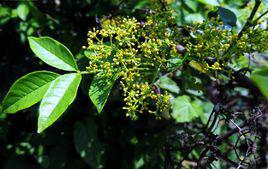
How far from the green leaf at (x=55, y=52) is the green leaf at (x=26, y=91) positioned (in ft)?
0.23

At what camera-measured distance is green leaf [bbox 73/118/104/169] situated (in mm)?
2258

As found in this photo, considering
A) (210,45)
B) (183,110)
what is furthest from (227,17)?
(183,110)

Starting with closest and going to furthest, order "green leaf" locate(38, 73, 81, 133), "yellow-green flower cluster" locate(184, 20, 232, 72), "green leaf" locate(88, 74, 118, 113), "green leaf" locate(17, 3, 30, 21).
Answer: "green leaf" locate(38, 73, 81, 133) → "green leaf" locate(88, 74, 118, 113) → "yellow-green flower cluster" locate(184, 20, 232, 72) → "green leaf" locate(17, 3, 30, 21)

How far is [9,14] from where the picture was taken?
233cm

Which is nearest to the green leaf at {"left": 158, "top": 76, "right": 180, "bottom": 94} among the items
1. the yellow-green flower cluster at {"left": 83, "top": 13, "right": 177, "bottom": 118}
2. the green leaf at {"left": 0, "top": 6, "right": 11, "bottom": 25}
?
the yellow-green flower cluster at {"left": 83, "top": 13, "right": 177, "bottom": 118}

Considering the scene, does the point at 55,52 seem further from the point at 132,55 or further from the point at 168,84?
the point at 168,84

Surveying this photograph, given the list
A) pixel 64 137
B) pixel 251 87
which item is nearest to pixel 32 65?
pixel 64 137


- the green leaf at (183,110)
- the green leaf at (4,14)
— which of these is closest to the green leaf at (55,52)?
the green leaf at (183,110)

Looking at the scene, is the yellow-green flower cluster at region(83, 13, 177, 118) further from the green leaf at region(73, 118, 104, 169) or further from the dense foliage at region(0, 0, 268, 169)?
the green leaf at region(73, 118, 104, 169)

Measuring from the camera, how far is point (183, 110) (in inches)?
79.4

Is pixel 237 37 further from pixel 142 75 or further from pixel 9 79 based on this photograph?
pixel 9 79

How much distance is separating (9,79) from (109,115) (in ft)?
2.27

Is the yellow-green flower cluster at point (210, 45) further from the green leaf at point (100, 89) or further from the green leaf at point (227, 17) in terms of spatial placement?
the green leaf at point (100, 89)

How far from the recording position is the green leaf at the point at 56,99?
1.15 metres
